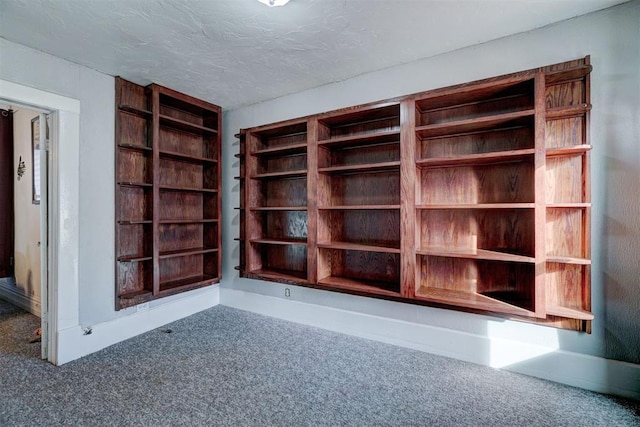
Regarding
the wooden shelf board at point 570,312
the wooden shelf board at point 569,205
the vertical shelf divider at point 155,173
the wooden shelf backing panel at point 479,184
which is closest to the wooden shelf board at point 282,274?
the vertical shelf divider at point 155,173

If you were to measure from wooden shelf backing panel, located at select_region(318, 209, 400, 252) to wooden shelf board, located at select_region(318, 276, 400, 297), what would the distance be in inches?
13.8

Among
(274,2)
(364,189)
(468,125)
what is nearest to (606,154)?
(468,125)

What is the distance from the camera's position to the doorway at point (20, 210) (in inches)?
130

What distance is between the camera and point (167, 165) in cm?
315

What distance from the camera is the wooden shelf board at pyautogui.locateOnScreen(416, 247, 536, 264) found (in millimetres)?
1957

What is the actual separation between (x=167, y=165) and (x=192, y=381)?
2166mm

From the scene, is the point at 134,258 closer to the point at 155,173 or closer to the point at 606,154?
the point at 155,173

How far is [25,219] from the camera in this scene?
3498mm

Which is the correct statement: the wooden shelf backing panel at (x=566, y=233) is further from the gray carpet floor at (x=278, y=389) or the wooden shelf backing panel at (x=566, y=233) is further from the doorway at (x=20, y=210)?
the doorway at (x=20, y=210)

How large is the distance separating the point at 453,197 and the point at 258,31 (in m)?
1.92

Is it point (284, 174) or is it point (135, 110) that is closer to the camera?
point (135, 110)

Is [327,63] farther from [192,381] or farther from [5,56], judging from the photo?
[192,381]

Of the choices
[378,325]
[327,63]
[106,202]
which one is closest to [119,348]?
[106,202]

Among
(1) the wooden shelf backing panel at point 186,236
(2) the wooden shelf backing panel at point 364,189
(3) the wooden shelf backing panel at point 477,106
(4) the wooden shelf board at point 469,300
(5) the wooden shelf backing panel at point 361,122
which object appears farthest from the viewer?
(1) the wooden shelf backing panel at point 186,236
